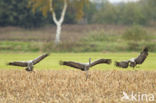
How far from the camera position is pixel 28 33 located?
50750mm

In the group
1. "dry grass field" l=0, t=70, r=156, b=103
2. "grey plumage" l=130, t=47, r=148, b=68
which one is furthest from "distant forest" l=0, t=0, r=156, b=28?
"grey plumage" l=130, t=47, r=148, b=68

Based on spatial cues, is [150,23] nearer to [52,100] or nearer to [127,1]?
[127,1]

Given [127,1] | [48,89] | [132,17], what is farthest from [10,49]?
[127,1]

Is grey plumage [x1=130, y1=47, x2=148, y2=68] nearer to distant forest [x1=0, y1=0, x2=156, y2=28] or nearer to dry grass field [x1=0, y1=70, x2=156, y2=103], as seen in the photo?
dry grass field [x1=0, y1=70, x2=156, y2=103]

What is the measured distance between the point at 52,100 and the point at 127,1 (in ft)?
191

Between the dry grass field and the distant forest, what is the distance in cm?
3128

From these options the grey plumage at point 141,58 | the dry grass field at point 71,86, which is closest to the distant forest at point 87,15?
the dry grass field at point 71,86

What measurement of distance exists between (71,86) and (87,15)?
61.4 m

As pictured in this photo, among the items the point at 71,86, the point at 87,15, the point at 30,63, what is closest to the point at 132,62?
the point at 71,86

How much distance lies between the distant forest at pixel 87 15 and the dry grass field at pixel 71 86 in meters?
31.3

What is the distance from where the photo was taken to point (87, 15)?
72.0m

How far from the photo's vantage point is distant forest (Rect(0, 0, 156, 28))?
52750mm

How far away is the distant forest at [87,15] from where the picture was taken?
52.8 meters

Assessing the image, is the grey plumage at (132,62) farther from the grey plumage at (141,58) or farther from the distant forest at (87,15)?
the distant forest at (87,15)
